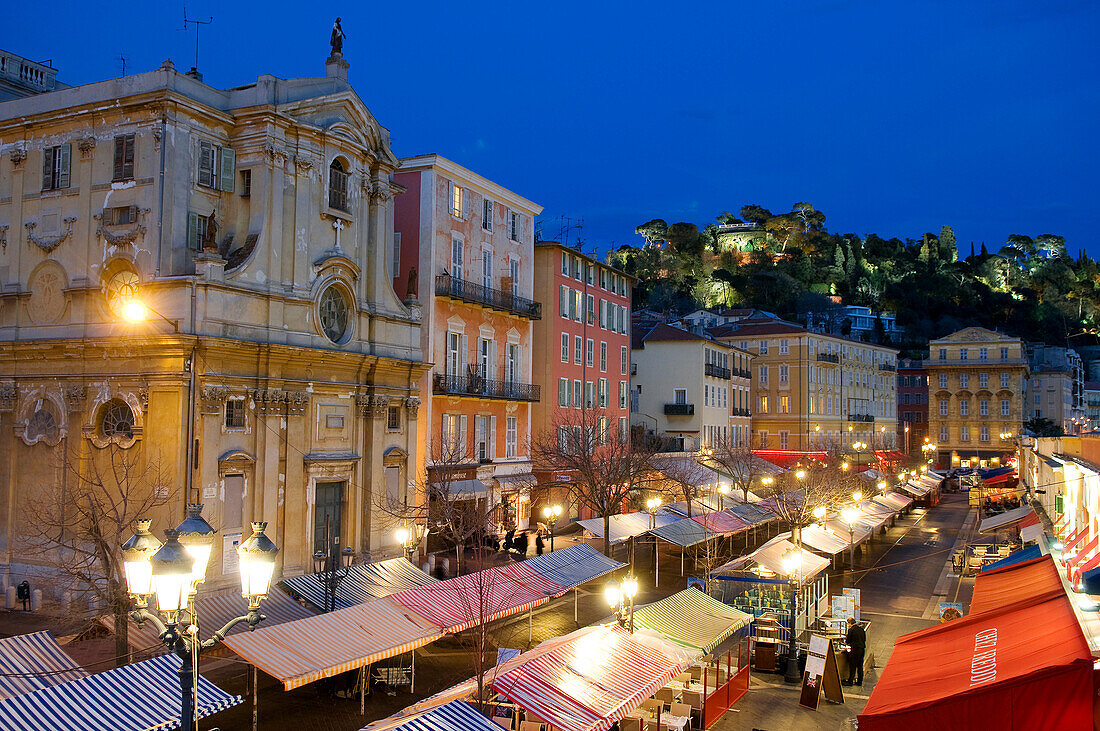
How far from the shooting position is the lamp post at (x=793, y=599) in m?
21.2

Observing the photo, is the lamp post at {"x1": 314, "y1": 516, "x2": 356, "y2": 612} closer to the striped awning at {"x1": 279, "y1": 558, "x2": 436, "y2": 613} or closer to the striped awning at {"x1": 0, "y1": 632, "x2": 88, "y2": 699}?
the striped awning at {"x1": 279, "y1": 558, "x2": 436, "y2": 613}

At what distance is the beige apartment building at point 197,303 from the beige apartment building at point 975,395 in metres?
81.9

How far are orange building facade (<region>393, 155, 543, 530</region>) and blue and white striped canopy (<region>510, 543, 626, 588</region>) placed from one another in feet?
30.7

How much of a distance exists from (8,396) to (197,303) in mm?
7535

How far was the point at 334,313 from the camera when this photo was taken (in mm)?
30672

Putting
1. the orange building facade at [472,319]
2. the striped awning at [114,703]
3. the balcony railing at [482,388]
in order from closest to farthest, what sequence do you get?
1. the striped awning at [114,703]
2. the balcony railing at [482,388]
3. the orange building facade at [472,319]

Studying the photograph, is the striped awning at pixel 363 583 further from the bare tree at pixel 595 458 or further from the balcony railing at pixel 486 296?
the balcony railing at pixel 486 296

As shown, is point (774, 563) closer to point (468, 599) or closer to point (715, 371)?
point (468, 599)

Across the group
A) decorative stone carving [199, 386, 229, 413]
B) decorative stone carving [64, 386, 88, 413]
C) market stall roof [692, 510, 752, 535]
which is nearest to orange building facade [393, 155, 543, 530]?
market stall roof [692, 510, 752, 535]

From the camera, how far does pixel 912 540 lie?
46875mm

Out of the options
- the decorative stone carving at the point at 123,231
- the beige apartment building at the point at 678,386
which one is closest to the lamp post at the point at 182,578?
the decorative stone carving at the point at 123,231

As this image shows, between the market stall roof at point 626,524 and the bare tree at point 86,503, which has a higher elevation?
the bare tree at point 86,503

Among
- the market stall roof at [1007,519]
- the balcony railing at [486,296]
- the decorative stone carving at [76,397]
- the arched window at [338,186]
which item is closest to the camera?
the decorative stone carving at [76,397]

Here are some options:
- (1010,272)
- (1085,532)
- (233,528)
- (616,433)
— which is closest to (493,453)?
(616,433)
